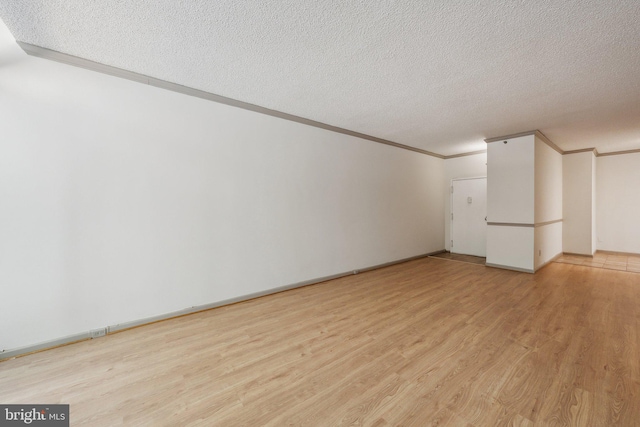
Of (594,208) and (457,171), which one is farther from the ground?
(457,171)

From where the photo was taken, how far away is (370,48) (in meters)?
2.31

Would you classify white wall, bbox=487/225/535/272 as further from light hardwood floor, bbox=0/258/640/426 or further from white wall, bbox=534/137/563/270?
light hardwood floor, bbox=0/258/640/426

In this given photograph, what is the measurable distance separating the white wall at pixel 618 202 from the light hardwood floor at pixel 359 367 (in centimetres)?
466

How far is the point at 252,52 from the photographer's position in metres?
2.38

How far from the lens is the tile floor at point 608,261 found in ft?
17.0

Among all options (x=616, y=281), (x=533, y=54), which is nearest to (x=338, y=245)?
(x=533, y=54)

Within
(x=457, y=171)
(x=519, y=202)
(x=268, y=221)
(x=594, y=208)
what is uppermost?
(x=457, y=171)

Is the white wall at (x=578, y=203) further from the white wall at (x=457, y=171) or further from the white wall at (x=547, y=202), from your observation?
the white wall at (x=457, y=171)

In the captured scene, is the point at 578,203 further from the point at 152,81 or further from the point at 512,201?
the point at 152,81

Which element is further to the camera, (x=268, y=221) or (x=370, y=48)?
(x=268, y=221)

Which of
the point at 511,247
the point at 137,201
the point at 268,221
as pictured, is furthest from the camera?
the point at 511,247

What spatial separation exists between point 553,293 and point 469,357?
8.84 feet

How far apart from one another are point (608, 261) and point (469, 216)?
3.07m

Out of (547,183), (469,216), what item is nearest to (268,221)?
(469,216)
